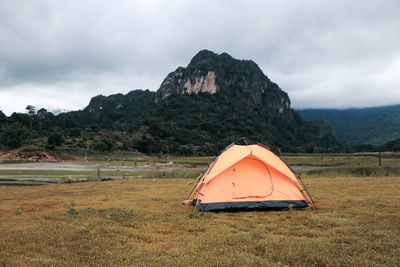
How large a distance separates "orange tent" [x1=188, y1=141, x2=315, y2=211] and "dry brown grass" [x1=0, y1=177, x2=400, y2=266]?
438 millimetres

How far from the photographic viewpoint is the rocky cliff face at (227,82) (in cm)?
14688

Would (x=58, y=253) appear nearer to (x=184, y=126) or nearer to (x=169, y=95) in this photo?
(x=184, y=126)

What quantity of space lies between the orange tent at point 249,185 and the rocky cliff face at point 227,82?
138831 mm

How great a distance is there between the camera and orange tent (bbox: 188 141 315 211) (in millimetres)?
8486

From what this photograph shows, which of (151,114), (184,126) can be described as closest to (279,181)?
(184,126)

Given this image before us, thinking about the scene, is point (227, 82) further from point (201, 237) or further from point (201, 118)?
point (201, 237)

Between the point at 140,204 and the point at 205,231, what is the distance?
416 centimetres

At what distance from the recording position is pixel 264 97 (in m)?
181

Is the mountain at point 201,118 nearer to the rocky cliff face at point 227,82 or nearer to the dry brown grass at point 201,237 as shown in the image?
the rocky cliff face at point 227,82

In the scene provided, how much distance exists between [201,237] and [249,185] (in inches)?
134

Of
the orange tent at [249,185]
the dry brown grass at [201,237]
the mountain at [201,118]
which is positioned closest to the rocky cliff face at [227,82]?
the mountain at [201,118]

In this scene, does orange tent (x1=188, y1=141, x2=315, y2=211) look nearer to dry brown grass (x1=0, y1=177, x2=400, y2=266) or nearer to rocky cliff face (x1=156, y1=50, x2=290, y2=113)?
dry brown grass (x1=0, y1=177, x2=400, y2=266)

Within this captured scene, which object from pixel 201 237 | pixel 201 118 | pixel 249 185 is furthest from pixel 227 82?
pixel 201 237

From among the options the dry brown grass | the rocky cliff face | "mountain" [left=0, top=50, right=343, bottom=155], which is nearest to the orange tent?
the dry brown grass
